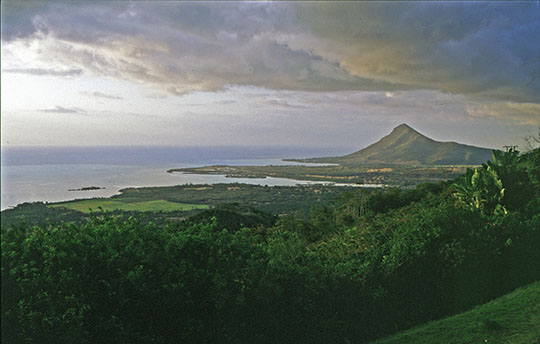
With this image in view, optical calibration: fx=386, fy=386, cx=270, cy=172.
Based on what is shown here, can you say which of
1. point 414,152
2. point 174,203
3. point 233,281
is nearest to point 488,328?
point 233,281

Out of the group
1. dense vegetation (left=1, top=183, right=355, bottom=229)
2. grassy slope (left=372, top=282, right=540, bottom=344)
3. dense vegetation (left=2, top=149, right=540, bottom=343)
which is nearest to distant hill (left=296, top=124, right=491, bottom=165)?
dense vegetation (left=1, top=183, right=355, bottom=229)

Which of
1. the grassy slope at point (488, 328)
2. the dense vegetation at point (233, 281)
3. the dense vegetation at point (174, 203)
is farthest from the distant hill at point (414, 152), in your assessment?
the grassy slope at point (488, 328)

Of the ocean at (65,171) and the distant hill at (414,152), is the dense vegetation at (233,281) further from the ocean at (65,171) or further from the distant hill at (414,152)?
the distant hill at (414,152)

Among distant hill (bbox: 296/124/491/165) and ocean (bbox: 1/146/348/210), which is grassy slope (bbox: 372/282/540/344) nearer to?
ocean (bbox: 1/146/348/210)

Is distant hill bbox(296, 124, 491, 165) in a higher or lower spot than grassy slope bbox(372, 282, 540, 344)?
higher

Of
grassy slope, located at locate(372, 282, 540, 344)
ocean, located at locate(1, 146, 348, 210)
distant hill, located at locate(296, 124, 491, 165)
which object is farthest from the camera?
distant hill, located at locate(296, 124, 491, 165)

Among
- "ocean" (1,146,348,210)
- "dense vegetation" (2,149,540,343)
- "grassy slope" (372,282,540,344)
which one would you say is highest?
"ocean" (1,146,348,210)
